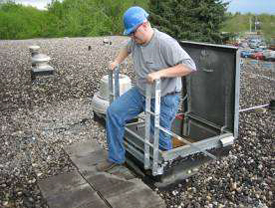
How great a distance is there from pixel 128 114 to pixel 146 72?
551mm

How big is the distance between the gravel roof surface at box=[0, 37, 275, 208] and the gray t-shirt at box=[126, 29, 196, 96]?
1263 mm

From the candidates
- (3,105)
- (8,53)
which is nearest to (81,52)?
(8,53)

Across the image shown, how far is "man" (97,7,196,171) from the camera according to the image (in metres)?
3.79

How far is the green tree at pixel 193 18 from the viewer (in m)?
15.5

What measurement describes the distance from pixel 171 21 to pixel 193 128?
11.9m

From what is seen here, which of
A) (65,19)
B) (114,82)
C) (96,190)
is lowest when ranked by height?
(96,190)

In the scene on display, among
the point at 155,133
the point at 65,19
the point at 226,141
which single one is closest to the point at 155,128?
the point at 155,133

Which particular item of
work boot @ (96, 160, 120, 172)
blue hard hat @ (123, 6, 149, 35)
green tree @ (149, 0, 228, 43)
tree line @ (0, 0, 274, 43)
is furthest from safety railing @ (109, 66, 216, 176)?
tree line @ (0, 0, 274, 43)

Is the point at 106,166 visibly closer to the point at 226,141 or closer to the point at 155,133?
the point at 155,133

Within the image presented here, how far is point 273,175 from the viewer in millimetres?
4656

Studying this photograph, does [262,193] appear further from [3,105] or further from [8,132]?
[3,105]

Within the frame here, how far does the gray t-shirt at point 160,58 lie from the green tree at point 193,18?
1185 cm

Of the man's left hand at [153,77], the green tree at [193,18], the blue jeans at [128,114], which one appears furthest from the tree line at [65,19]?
the man's left hand at [153,77]

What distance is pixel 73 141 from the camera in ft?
18.5
